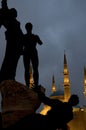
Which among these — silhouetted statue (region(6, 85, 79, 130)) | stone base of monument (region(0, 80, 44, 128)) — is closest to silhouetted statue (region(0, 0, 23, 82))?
stone base of monument (region(0, 80, 44, 128))

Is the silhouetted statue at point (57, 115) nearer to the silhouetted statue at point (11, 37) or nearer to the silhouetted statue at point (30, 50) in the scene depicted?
the silhouetted statue at point (11, 37)

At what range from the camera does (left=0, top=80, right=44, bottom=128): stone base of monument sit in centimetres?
698

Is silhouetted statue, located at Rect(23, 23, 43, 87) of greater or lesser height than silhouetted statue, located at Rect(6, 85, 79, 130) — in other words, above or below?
above

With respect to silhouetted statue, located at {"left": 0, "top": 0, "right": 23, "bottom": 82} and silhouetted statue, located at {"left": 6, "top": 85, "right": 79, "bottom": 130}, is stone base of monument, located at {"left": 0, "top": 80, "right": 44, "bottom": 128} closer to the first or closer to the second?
silhouetted statue, located at {"left": 0, "top": 0, "right": 23, "bottom": 82}

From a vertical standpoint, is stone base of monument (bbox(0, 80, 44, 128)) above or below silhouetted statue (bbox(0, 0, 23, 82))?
below

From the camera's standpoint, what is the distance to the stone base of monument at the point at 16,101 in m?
6.98

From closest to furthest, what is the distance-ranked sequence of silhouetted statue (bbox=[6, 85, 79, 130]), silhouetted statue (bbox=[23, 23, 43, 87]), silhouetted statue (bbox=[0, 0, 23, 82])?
silhouetted statue (bbox=[6, 85, 79, 130]) < silhouetted statue (bbox=[0, 0, 23, 82]) < silhouetted statue (bbox=[23, 23, 43, 87])

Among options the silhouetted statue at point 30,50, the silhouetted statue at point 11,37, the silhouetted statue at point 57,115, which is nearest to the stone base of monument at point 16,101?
the silhouetted statue at point 11,37

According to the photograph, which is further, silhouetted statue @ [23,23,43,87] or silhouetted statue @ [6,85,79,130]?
silhouetted statue @ [23,23,43,87]

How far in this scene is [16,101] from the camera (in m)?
7.20

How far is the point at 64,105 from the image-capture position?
4.36 metres

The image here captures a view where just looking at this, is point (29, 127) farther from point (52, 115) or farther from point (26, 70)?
point (26, 70)

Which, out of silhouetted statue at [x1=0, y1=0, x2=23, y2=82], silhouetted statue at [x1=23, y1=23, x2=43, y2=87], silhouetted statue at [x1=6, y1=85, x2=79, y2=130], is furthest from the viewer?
silhouetted statue at [x1=23, y1=23, x2=43, y2=87]

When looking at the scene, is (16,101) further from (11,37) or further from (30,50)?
(30,50)
